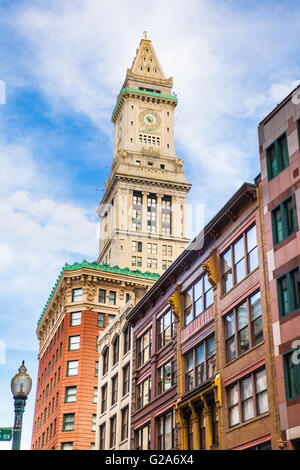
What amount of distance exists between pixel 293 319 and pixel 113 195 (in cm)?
10587

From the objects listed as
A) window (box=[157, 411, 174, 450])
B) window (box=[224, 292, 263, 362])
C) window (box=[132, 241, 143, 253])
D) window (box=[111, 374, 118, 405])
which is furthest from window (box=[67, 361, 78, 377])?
window (box=[224, 292, 263, 362])

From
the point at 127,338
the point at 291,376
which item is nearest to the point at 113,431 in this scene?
the point at 127,338

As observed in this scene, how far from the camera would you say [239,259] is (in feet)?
120

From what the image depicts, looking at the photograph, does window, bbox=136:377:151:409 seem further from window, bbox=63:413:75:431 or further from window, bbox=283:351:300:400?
window, bbox=63:413:75:431

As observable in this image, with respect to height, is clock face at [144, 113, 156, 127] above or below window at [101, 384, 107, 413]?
above

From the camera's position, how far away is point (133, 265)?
391 feet

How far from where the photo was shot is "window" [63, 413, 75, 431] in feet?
252

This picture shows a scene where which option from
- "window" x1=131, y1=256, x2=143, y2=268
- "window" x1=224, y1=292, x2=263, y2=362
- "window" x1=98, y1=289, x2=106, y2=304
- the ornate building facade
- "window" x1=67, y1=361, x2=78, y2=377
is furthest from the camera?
"window" x1=131, y1=256, x2=143, y2=268

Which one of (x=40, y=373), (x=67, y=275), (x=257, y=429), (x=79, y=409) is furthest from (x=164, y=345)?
(x=40, y=373)

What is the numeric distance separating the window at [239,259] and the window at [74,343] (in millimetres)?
46102

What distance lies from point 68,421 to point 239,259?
156 ft

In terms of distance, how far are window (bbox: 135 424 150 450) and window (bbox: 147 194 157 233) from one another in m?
80.6
